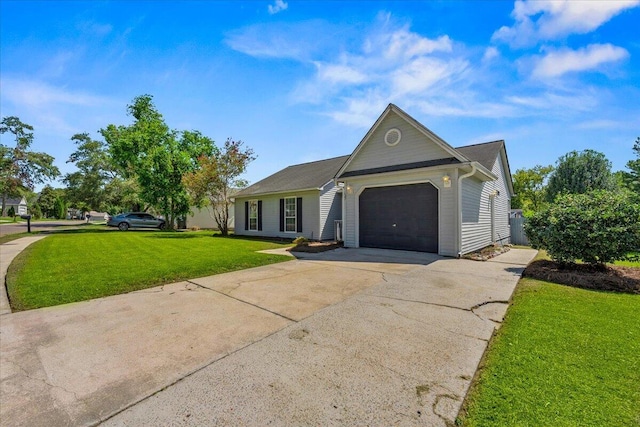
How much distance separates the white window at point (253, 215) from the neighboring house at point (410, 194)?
11.7ft

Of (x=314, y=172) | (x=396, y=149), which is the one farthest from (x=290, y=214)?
(x=396, y=149)

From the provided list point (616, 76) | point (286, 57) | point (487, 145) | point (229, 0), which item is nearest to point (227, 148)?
point (286, 57)

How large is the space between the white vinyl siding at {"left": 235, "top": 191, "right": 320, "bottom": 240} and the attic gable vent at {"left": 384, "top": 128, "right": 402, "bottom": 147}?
14.9ft

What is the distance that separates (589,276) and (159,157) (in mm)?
25430

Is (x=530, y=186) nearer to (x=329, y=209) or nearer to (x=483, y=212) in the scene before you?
(x=483, y=212)

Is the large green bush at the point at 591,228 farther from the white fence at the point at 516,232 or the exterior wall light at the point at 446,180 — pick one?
the white fence at the point at 516,232

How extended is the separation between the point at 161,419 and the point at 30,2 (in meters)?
10.4

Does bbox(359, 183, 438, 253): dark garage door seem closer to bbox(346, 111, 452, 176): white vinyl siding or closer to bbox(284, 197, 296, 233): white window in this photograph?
bbox(346, 111, 452, 176): white vinyl siding

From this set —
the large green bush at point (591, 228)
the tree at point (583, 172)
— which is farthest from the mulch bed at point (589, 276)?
the tree at point (583, 172)

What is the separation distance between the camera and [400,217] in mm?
10508

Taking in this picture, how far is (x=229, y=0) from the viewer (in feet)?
25.5

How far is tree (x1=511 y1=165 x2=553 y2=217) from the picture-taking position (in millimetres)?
34438

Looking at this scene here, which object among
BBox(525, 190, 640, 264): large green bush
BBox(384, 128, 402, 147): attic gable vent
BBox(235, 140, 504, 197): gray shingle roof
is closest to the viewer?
BBox(525, 190, 640, 264): large green bush

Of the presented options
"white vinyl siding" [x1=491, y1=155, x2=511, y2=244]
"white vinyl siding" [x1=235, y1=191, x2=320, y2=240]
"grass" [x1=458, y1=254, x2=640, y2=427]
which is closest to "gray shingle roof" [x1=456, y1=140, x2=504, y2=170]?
"white vinyl siding" [x1=491, y1=155, x2=511, y2=244]
